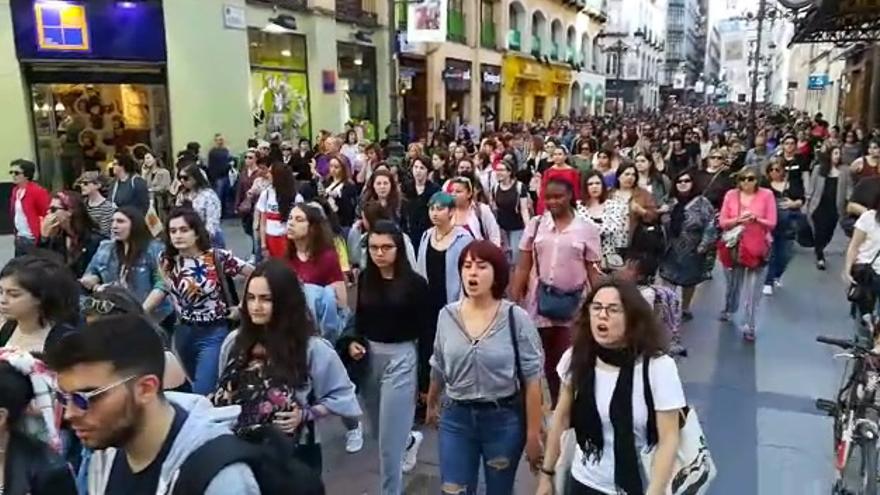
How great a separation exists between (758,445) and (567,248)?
190 centimetres

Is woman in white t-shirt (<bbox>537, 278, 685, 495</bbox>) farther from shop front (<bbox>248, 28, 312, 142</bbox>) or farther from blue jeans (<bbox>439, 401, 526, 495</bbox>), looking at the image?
shop front (<bbox>248, 28, 312, 142</bbox>)

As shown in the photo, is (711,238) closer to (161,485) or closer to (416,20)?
(161,485)

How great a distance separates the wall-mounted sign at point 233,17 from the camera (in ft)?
52.7

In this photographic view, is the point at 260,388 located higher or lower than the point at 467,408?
higher

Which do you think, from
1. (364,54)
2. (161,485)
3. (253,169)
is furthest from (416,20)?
(161,485)

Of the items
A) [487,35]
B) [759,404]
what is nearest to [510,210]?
[759,404]

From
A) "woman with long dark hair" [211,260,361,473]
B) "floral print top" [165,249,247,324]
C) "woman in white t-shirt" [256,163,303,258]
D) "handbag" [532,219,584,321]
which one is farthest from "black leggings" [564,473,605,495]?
"woman in white t-shirt" [256,163,303,258]

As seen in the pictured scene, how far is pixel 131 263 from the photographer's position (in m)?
5.28

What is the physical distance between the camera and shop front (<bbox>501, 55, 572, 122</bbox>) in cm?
3597

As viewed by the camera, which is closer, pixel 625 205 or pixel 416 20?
pixel 625 205

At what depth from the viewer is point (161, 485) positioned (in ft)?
6.02

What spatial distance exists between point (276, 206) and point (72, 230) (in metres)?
1.86

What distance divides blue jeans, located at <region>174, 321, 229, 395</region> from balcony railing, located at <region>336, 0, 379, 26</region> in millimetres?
17267

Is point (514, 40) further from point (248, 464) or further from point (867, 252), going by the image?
point (248, 464)
